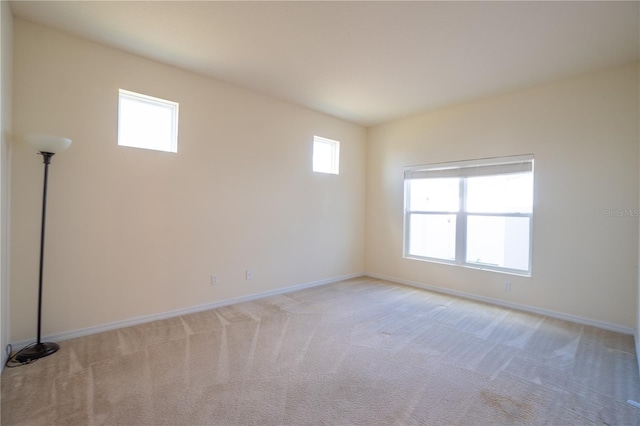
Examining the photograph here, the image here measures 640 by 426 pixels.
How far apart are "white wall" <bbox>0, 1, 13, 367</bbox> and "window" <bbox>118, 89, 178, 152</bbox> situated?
2.65 feet

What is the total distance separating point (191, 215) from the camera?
3.53 metres

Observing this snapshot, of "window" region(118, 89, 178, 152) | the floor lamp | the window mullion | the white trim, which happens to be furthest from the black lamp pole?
the window mullion

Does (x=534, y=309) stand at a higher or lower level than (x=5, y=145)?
lower

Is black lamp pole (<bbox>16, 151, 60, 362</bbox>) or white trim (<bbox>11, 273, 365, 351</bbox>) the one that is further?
white trim (<bbox>11, 273, 365, 351</bbox>)

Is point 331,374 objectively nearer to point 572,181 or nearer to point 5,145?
point 5,145

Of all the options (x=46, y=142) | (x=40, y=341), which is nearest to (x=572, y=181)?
(x=46, y=142)

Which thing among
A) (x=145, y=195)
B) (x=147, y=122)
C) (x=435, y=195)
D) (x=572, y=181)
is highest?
(x=147, y=122)

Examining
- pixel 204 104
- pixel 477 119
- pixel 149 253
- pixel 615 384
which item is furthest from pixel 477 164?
pixel 149 253

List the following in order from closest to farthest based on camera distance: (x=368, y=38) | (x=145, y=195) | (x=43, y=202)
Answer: (x=43, y=202) < (x=368, y=38) < (x=145, y=195)

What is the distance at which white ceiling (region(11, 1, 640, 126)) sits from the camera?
238 centimetres

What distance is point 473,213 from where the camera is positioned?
441cm

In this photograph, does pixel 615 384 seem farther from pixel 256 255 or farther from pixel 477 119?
pixel 256 255

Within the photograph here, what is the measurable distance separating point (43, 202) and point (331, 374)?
2875 mm

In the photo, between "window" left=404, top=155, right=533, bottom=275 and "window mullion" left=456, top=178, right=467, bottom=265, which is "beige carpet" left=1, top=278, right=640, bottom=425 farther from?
"window mullion" left=456, top=178, right=467, bottom=265
